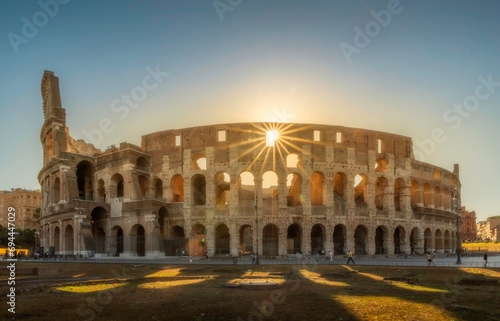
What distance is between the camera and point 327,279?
20172mm

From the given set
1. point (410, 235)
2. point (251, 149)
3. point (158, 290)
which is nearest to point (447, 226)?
point (410, 235)

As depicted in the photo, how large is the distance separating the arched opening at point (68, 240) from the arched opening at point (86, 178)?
559cm

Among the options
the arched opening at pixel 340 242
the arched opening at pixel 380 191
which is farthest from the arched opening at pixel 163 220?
the arched opening at pixel 380 191

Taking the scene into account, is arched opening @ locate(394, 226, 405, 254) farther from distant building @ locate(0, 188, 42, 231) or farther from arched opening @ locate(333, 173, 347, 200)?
distant building @ locate(0, 188, 42, 231)

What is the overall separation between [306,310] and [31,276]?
14508 mm

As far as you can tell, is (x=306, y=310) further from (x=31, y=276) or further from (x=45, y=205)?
(x=45, y=205)

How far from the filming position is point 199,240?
142ft

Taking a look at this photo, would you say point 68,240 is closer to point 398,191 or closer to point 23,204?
point 398,191

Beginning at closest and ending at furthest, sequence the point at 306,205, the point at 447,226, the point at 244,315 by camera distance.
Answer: the point at 244,315, the point at 306,205, the point at 447,226

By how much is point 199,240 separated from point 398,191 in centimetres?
2293

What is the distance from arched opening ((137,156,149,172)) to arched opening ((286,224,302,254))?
1655cm

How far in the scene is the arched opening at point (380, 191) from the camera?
145 feet

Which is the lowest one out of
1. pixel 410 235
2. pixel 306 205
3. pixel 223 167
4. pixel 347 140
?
pixel 410 235

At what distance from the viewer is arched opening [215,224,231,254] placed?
42000 mm
